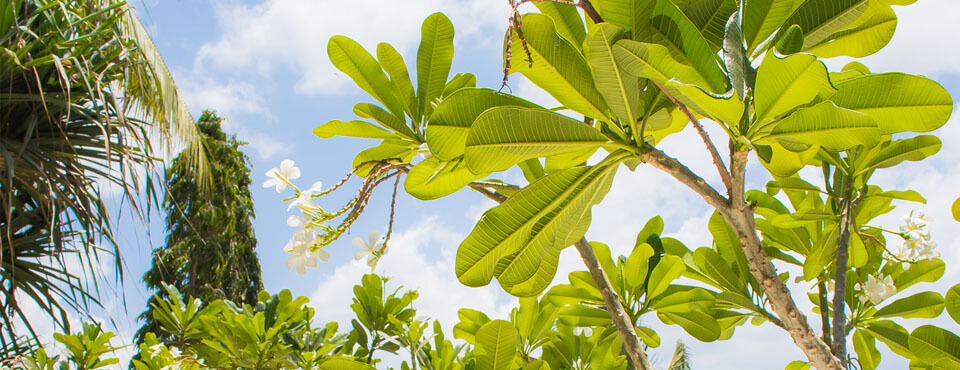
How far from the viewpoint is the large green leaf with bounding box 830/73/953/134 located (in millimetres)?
356

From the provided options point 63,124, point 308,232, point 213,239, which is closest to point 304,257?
point 308,232

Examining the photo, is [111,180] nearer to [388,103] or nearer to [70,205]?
[70,205]

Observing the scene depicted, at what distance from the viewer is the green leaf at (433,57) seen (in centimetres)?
56

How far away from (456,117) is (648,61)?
13 centimetres

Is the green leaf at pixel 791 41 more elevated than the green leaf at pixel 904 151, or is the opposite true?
the green leaf at pixel 904 151

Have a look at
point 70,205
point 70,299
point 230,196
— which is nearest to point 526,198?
point 70,205

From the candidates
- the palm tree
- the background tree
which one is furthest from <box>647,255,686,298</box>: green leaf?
the background tree

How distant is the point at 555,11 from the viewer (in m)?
0.45

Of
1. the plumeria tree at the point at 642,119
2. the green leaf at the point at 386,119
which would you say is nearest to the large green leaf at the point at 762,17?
the plumeria tree at the point at 642,119

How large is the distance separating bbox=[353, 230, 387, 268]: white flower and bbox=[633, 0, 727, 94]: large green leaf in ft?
1.09

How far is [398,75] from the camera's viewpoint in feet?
1.94

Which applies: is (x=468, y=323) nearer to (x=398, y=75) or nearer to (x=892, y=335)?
(x=398, y=75)

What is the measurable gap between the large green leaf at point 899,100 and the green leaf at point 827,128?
0.10 feet

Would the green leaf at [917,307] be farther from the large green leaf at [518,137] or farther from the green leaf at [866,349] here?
the large green leaf at [518,137]
